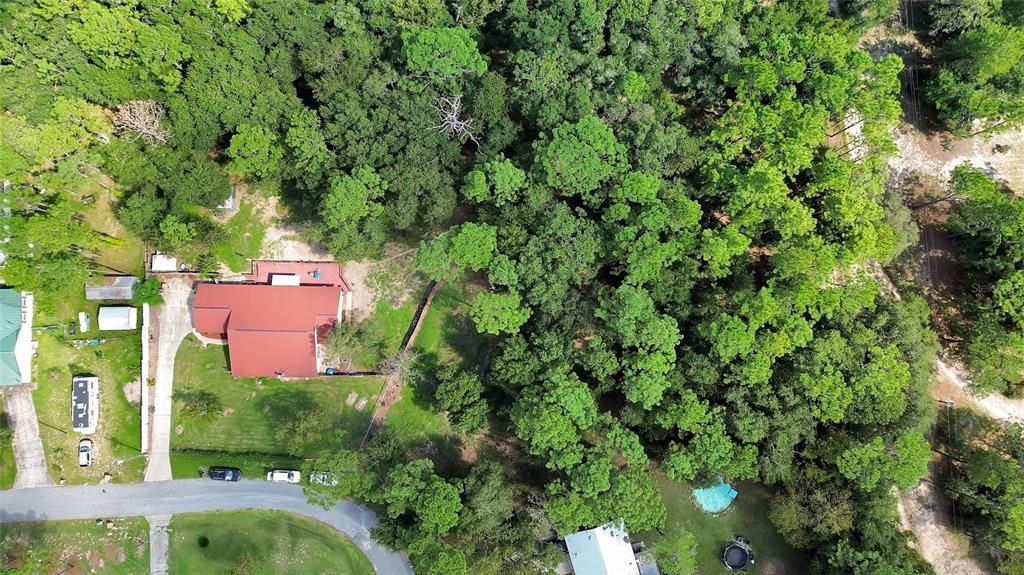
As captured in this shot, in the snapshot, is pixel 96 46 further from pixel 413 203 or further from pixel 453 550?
pixel 453 550

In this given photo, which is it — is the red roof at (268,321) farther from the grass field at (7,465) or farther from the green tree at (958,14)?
the green tree at (958,14)

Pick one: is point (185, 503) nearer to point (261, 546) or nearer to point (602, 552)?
point (261, 546)

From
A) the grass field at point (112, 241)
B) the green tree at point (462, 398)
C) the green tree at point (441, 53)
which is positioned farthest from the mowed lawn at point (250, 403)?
the green tree at point (441, 53)

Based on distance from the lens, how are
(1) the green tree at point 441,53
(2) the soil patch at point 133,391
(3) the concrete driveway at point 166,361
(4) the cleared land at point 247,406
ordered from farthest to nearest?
(2) the soil patch at point 133,391, (4) the cleared land at point 247,406, (3) the concrete driveway at point 166,361, (1) the green tree at point 441,53

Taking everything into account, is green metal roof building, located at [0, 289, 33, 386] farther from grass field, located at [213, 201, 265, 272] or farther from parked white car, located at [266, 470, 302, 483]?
parked white car, located at [266, 470, 302, 483]

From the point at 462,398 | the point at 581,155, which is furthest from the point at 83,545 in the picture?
the point at 581,155

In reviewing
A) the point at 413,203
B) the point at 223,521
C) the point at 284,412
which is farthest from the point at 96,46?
the point at 223,521

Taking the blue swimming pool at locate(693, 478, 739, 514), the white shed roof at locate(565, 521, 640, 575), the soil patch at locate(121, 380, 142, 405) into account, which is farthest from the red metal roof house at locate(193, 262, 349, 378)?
the blue swimming pool at locate(693, 478, 739, 514)
